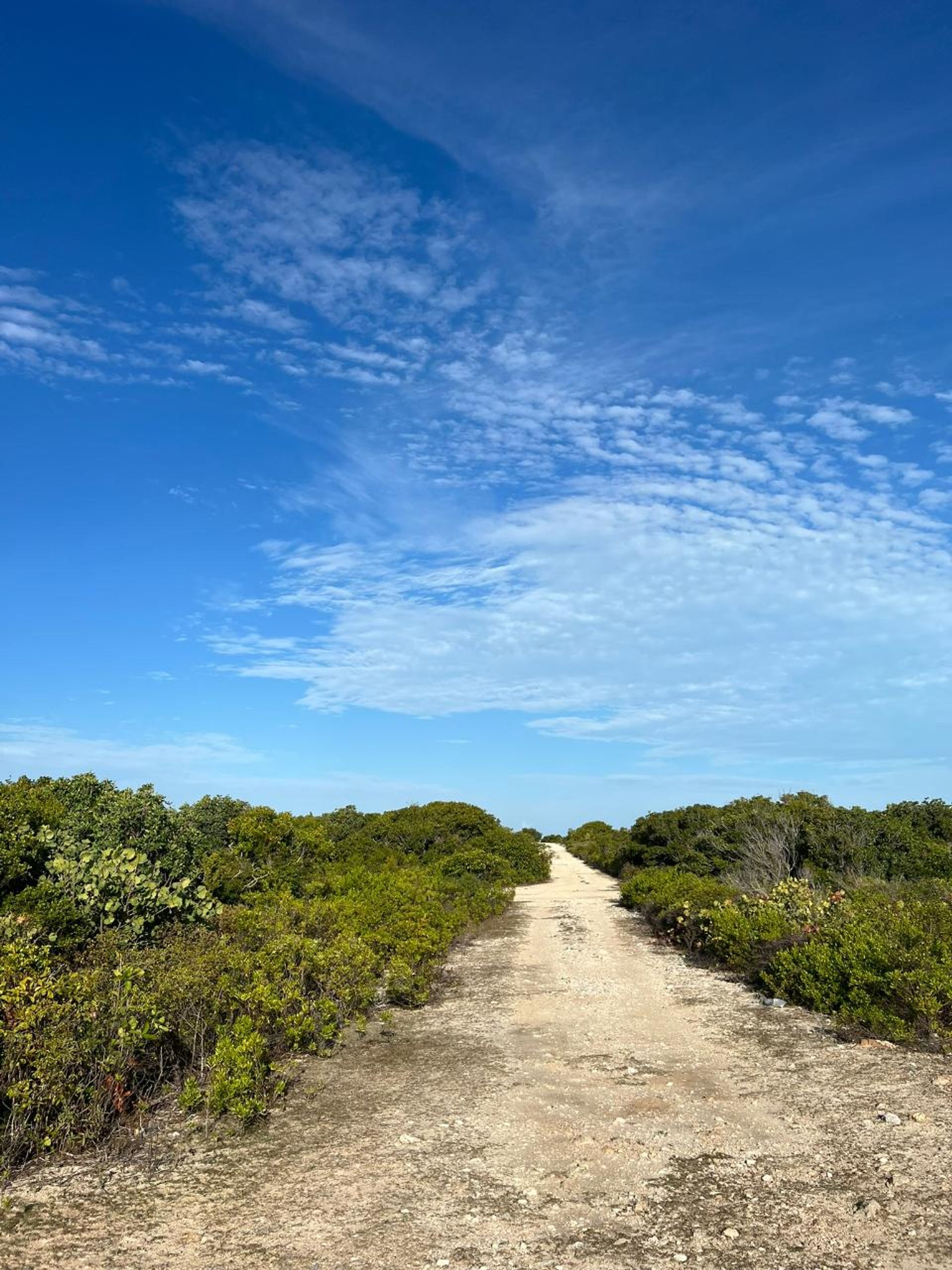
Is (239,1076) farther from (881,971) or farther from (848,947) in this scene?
(848,947)

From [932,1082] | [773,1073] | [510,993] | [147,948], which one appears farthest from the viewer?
[510,993]

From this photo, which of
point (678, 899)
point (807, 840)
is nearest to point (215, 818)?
point (678, 899)

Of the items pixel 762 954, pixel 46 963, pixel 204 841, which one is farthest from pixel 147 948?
pixel 762 954

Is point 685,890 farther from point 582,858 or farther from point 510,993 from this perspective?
point 582,858

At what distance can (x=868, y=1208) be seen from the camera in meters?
5.40

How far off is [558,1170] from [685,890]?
50.7ft

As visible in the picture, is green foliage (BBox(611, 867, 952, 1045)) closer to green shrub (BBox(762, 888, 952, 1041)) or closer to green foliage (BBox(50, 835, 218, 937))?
green shrub (BBox(762, 888, 952, 1041))

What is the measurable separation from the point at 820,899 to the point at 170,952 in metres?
11.6

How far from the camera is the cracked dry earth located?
5.05m

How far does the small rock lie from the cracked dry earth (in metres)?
0.02

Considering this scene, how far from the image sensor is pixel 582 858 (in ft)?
194

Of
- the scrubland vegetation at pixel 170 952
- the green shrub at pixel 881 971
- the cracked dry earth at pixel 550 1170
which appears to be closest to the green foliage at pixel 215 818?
the scrubland vegetation at pixel 170 952

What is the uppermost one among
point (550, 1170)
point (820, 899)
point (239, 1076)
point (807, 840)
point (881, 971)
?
point (807, 840)

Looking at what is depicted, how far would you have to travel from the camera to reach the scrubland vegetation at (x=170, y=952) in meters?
6.60
